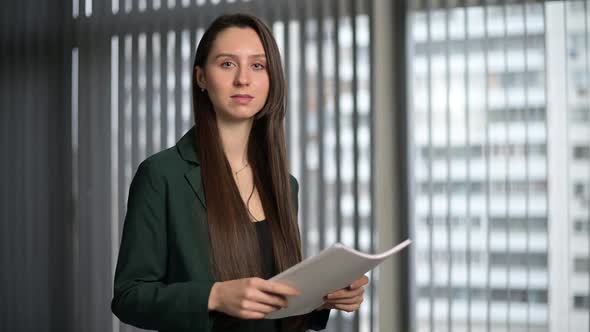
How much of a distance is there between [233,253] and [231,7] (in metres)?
2.31

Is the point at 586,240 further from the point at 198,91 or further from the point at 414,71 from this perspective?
the point at 198,91

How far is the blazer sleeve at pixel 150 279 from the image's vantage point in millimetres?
1192

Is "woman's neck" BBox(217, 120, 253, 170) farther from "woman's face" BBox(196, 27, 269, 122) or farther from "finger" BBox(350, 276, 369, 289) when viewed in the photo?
"finger" BBox(350, 276, 369, 289)

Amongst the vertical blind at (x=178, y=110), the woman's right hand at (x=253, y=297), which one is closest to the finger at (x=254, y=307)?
the woman's right hand at (x=253, y=297)

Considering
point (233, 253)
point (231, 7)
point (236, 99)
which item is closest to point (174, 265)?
point (233, 253)

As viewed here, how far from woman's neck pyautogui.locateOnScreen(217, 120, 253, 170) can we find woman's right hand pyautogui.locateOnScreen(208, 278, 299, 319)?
38cm

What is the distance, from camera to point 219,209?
136 cm

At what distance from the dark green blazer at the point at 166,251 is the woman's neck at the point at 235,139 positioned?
0.09 meters

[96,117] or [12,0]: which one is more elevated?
[12,0]

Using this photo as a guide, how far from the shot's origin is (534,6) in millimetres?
2906

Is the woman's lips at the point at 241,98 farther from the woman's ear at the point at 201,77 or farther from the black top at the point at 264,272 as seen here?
the black top at the point at 264,272

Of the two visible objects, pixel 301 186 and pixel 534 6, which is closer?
pixel 534 6

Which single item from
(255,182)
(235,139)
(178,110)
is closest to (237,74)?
(235,139)

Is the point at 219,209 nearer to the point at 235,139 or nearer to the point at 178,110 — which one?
the point at 235,139
